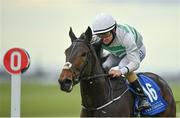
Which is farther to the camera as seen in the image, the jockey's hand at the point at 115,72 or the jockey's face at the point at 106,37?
the jockey's face at the point at 106,37

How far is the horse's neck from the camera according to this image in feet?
16.3

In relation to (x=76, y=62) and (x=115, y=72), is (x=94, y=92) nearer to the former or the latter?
(x=115, y=72)

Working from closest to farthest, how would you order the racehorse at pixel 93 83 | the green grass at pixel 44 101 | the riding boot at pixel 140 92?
1. the racehorse at pixel 93 83
2. the riding boot at pixel 140 92
3. the green grass at pixel 44 101

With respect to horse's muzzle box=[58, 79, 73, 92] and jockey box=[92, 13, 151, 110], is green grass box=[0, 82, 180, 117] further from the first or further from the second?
horse's muzzle box=[58, 79, 73, 92]

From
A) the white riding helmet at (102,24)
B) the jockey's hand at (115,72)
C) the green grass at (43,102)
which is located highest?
the white riding helmet at (102,24)

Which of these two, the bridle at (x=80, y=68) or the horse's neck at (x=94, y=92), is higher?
the bridle at (x=80, y=68)

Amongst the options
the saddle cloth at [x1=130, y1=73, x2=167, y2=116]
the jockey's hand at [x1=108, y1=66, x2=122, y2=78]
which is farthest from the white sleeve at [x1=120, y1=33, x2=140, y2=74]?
the saddle cloth at [x1=130, y1=73, x2=167, y2=116]

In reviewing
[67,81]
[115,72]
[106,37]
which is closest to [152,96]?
[115,72]

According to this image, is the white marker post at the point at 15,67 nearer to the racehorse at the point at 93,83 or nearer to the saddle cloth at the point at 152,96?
the racehorse at the point at 93,83

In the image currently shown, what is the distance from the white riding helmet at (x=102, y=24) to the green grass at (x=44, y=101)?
3379mm

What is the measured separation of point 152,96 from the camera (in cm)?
569

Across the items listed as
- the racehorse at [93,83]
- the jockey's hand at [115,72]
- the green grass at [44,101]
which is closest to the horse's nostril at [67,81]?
the racehorse at [93,83]

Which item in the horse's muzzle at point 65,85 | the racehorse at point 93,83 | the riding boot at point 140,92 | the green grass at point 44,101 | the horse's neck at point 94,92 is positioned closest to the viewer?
the horse's muzzle at point 65,85

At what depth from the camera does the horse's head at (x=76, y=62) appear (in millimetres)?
4496
